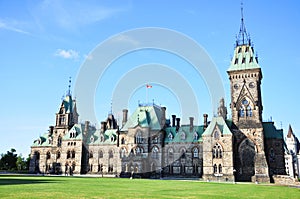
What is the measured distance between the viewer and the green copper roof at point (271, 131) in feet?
197

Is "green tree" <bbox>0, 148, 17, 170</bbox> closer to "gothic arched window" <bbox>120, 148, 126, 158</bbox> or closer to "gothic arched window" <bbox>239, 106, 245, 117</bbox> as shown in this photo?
"gothic arched window" <bbox>120, 148, 126, 158</bbox>

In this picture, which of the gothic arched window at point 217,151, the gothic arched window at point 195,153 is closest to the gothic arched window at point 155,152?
the gothic arched window at point 195,153

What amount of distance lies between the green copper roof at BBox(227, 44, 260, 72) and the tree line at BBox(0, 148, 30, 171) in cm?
6927

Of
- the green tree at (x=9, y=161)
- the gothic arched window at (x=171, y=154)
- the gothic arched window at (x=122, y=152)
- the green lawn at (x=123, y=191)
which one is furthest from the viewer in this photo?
the green tree at (x=9, y=161)

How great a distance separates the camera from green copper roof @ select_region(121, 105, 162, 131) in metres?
67.2

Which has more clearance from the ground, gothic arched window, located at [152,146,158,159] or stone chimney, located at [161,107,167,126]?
stone chimney, located at [161,107,167,126]

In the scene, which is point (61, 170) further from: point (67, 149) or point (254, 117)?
point (254, 117)

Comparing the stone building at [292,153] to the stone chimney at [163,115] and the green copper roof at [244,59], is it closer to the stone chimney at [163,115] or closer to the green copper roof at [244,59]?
the green copper roof at [244,59]

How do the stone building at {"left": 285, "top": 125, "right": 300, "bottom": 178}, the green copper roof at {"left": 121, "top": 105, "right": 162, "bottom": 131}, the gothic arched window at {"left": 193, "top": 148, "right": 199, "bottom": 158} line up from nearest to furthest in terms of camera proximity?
the gothic arched window at {"left": 193, "top": 148, "right": 199, "bottom": 158}, the green copper roof at {"left": 121, "top": 105, "right": 162, "bottom": 131}, the stone building at {"left": 285, "top": 125, "right": 300, "bottom": 178}

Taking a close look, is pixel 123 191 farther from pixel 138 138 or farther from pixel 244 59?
pixel 244 59

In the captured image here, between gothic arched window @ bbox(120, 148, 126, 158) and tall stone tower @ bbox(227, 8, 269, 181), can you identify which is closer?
tall stone tower @ bbox(227, 8, 269, 181)

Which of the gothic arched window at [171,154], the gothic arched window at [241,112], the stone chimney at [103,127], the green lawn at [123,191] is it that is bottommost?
the green lawn at [123,191]

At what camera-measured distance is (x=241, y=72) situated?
63000mm

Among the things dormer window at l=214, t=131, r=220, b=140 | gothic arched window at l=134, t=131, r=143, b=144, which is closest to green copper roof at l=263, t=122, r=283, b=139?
dormer window at l=214, t=131, r=220, b=140
